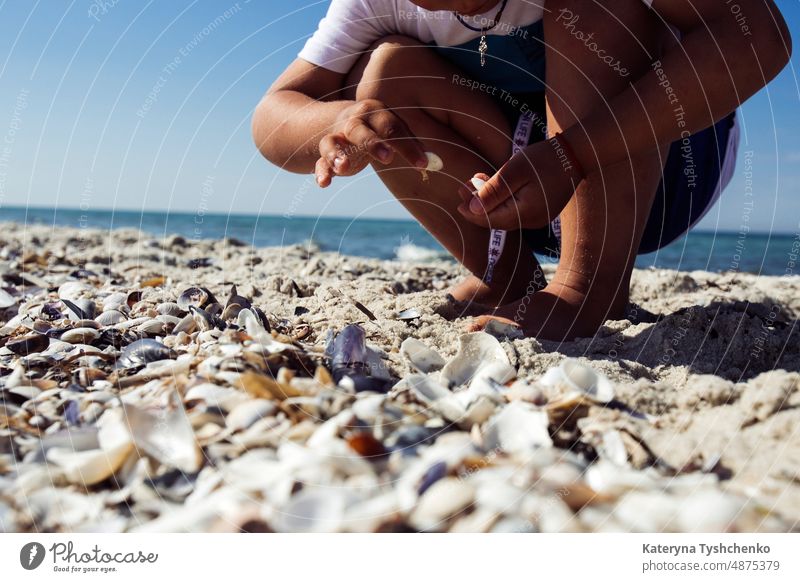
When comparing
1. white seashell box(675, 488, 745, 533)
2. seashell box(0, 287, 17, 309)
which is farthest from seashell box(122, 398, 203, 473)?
seashell box(0, 287, 17, 309)

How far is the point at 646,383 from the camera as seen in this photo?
4.17ft

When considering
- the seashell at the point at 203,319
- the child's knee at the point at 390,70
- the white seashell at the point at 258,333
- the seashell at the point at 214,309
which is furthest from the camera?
the child's knee at the point at 390,70

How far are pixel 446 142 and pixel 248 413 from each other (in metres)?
1.42

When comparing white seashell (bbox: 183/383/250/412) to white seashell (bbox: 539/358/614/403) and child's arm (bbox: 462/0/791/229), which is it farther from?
child's arm (bbox: 462/0/791/229)

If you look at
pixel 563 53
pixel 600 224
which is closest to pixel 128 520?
pixel 600 224

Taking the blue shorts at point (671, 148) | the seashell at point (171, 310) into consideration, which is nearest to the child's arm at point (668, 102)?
the blue shorts at point (671, 148)

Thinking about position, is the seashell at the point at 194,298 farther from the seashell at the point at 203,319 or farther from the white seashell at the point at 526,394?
the white seashell at the point at 526,394

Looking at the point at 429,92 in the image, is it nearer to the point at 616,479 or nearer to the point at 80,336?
the point at 80,336

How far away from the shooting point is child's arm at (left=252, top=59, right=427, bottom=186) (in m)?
1.68

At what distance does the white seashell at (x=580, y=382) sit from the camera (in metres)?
1.15

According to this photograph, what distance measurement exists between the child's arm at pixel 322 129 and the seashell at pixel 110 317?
714 millimetres

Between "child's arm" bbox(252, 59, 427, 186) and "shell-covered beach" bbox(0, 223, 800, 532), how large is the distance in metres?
0.47

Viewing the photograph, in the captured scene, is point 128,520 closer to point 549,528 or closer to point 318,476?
point 318,476
